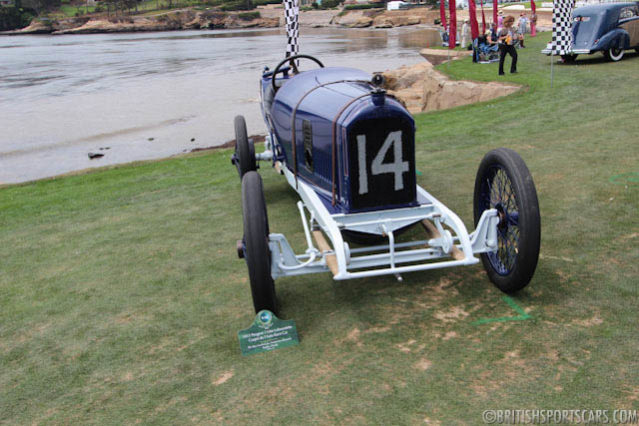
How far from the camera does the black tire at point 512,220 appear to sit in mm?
3723

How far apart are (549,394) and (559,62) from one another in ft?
56.2

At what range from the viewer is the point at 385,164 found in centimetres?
440

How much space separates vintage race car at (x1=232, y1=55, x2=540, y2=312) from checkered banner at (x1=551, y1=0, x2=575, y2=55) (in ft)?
37.9

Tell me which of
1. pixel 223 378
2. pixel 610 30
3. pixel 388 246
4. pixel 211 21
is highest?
pixel 211 21

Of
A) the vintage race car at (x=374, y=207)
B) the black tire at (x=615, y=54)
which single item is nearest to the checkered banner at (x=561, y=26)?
the black tire at (x=615, y=54)

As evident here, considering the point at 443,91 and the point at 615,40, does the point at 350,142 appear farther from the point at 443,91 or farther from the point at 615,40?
the point at 615,40

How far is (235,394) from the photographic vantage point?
10.7 feet

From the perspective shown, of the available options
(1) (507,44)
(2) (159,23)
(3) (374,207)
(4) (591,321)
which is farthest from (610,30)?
(2) (159,23)

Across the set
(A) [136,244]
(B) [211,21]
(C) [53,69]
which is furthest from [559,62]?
(B) [211,21]

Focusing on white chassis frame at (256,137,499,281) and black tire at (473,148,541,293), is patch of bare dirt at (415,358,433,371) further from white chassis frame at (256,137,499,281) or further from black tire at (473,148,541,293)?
black tire at (473,148,541,293)

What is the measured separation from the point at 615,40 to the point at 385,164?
1505 cm

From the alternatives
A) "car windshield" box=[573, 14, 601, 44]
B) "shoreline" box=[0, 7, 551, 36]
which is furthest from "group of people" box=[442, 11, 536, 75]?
"shoreline" box=[0, 7, 551, 36]

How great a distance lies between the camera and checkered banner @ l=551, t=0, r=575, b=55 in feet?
47.8

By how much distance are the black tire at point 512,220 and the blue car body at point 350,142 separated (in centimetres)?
62
